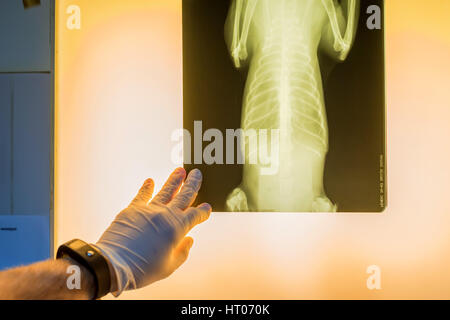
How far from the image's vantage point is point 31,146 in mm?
1000

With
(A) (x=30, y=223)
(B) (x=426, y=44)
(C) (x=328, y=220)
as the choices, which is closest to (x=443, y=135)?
(B) (x=426, y=44)

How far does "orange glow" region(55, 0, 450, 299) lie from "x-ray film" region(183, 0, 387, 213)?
0.07 m

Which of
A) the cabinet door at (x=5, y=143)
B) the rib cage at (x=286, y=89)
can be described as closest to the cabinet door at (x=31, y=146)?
the cabinet door at (x=5, y=143)

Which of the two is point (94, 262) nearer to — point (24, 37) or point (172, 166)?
A: point (172, 166)

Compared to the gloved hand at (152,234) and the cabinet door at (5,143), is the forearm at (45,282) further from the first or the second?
the cabinet door at (5,143)

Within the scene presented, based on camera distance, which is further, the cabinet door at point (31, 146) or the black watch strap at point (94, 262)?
the cabinet door at point (31, 146)

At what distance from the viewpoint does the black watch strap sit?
0.78 metres

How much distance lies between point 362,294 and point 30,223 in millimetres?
1009

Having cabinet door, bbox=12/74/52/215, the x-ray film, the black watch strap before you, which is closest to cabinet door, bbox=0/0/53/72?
cabinet door, bbox=12/74/52/215

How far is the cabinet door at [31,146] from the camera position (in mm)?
999

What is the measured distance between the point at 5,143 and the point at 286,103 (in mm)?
824

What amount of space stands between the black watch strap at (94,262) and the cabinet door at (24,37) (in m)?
0.54

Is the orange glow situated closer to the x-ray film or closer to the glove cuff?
the x-ray film
